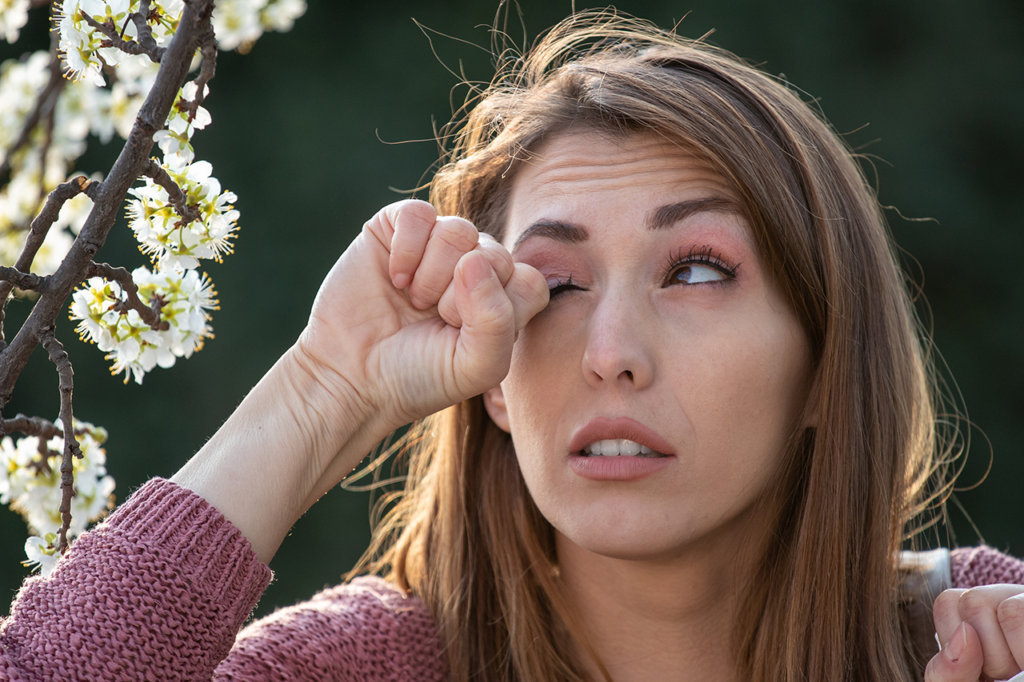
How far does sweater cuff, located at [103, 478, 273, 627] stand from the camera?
113 centimetres

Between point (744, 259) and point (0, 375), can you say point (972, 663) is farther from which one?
point (0, 375)

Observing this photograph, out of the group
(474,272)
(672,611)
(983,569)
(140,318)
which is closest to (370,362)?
(474,272)

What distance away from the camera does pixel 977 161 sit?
13.4 ft

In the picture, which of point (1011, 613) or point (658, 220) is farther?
point (658, 220)

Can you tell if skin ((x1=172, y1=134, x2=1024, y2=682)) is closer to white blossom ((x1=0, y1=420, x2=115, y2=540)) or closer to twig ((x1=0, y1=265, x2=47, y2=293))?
white blossom ((x1=0, y1=420, x2=115, y2=540))

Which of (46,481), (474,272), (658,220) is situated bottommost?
(46,481)

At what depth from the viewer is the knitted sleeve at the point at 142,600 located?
3.50 feet

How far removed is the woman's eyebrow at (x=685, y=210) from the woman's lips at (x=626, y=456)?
0.29 metres

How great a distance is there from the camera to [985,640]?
117 cm

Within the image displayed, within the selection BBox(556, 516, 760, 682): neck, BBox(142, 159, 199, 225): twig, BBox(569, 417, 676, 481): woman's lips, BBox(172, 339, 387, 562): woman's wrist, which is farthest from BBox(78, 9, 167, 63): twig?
BBox(556, 516, 760, 682): neck

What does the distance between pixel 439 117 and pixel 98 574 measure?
368 centimetres

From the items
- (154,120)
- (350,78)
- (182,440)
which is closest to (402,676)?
(154,120)

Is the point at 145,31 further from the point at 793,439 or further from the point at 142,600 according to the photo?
the point at 793,439

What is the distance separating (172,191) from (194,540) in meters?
0.42
